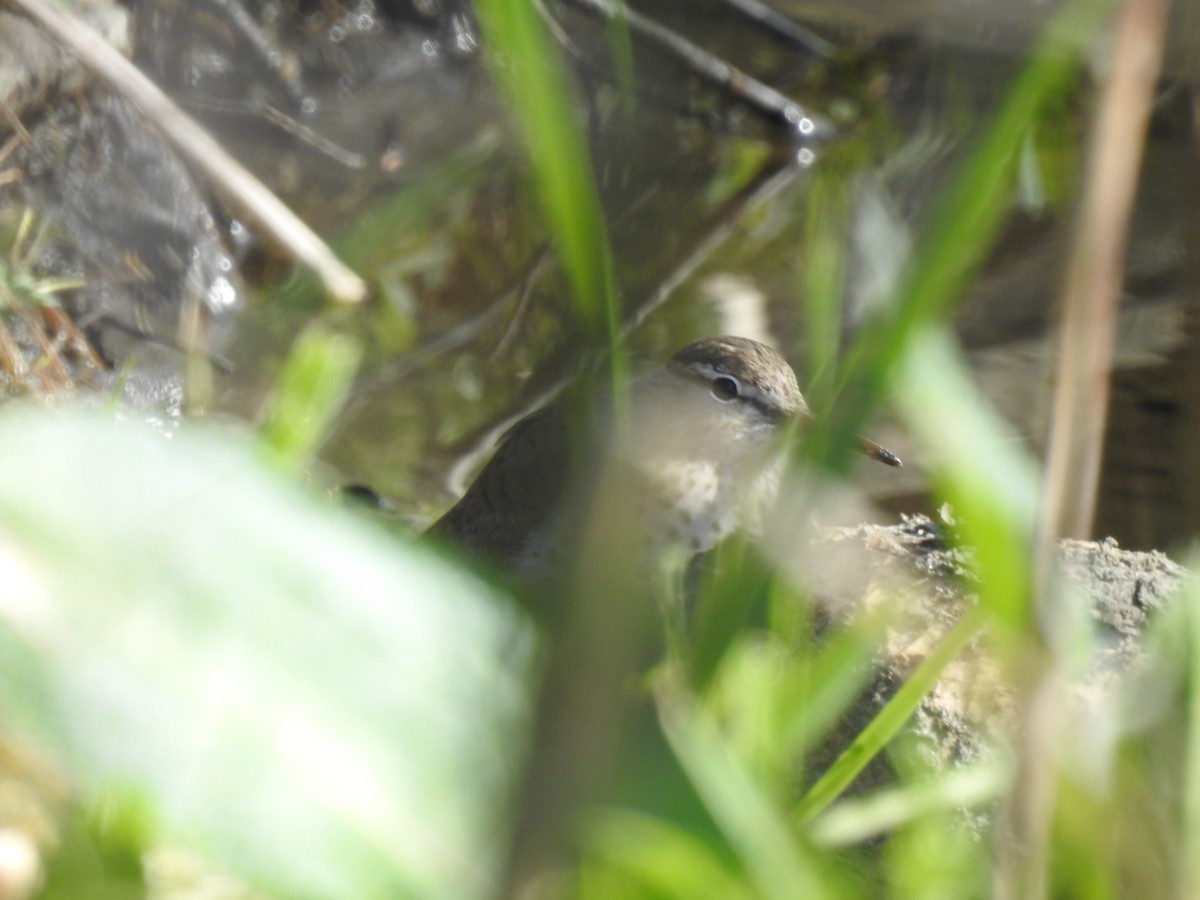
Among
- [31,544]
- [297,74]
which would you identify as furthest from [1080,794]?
[297,74]

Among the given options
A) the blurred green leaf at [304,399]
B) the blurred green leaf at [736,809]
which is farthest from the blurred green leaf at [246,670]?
the blurred green leaf at [304,399]

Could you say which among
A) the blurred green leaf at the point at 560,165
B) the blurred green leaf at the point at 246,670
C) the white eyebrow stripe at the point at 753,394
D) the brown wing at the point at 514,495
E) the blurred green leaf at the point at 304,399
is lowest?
the blurred green leaf at the point at 246,670

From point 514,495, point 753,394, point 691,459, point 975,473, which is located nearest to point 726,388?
point 753,394

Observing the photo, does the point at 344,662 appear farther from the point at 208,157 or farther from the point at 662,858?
the point at 208,157

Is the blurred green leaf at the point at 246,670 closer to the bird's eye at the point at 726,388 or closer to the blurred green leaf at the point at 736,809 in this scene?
the blurred green leaf at the point at 736,809

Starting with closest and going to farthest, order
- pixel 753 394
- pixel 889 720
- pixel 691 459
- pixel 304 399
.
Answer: pixel 889 720 < pixel 304 399 < pixel 691 459 < pixel 753 394

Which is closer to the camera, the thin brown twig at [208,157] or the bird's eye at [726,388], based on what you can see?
the thin brown twig at [208,157]

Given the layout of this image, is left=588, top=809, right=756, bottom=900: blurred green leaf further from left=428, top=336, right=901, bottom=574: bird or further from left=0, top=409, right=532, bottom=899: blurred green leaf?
left=428, top=336, right=901, bottom=574: bird
